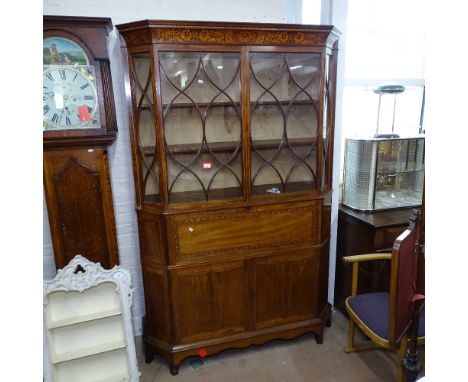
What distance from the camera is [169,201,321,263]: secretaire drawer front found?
187 centimetres

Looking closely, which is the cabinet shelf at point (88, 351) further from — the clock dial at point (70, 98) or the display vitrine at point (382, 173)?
the display vitrine at point (382, 173)

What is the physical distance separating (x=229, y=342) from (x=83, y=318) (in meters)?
0.88

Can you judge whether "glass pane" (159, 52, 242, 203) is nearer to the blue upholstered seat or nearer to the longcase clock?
the longcase clock

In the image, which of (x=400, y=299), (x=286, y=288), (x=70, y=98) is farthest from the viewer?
(x=286, y=288)

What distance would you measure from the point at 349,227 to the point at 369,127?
874 mm

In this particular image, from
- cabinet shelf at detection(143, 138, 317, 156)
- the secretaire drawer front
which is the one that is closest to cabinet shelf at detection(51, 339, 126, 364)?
the secretaire drawer front

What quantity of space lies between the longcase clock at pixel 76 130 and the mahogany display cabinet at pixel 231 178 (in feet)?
0.56

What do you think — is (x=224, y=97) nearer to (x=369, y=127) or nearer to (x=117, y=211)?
(x=117, y=211)

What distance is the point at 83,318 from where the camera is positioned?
1.76 m

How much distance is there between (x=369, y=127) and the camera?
8.74 ft

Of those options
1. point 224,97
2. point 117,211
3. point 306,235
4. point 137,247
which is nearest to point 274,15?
point 224,97

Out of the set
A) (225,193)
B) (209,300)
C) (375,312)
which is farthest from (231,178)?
(375,312)

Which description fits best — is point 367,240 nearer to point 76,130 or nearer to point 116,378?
point 116,378

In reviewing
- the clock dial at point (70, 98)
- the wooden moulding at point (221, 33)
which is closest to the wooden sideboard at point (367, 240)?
the wooden moulding at point (221, 33)
